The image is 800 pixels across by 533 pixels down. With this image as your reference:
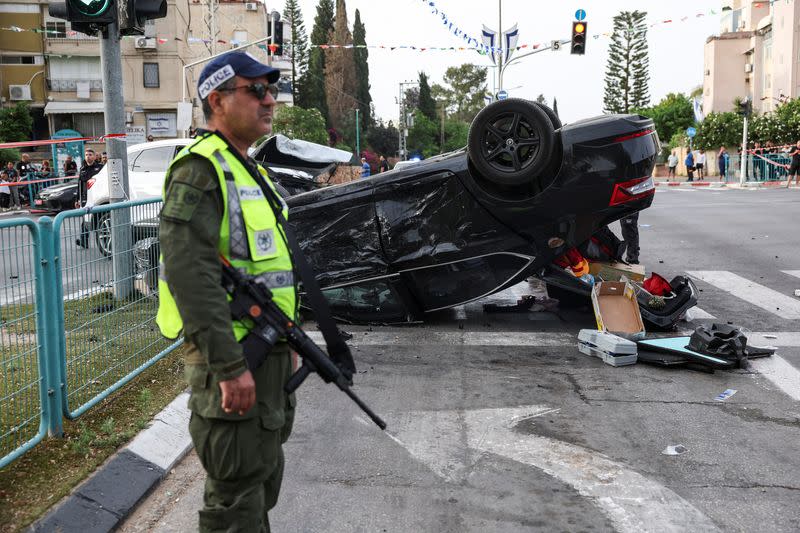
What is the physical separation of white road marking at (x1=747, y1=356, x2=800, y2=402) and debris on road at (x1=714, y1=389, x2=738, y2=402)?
37 centimetres

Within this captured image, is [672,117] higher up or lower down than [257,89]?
higher up

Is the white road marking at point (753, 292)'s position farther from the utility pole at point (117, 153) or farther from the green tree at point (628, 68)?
the green tree at point (628, 68)

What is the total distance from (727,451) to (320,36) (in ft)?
293

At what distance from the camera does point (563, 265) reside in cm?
784

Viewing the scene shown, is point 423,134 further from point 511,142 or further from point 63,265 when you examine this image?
point 63,265

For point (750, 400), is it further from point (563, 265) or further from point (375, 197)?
point (375, 197)

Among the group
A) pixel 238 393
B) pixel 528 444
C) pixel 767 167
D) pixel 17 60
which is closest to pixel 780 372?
pixel 528 444

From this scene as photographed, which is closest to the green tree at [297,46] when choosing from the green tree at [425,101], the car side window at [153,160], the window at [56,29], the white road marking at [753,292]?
the green tree at [425,101]

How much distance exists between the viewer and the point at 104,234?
17.6 ft

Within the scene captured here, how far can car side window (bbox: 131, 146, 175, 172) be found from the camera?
46.7 feet

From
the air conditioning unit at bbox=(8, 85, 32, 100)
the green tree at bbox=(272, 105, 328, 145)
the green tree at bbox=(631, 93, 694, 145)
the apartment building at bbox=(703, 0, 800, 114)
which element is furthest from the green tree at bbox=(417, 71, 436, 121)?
the air conditioning unit at bbox=(8, 85, 32, 100)

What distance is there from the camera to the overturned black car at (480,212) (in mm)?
6988

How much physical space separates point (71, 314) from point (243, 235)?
2.49m

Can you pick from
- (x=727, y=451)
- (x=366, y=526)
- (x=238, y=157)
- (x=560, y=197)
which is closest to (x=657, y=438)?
(x=727, y=451)
